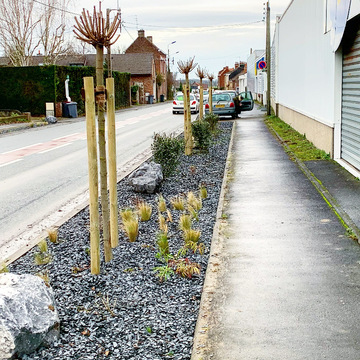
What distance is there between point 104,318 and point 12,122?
29440 millimetres

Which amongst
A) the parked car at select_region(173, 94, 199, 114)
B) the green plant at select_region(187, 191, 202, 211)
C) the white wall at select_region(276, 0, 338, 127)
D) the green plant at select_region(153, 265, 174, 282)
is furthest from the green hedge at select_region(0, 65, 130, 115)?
the green plant at select_region(153, 265, 174, 282)

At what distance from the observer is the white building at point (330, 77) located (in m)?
12.4

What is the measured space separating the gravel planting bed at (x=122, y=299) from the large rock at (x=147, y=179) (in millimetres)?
1924

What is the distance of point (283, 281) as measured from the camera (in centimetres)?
580

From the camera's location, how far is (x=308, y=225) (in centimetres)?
803

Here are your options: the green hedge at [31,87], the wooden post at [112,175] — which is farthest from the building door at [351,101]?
the green hedge at [31,87]

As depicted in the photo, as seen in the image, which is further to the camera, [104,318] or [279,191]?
[279,191]

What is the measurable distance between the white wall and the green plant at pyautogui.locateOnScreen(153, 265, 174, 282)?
894 cm

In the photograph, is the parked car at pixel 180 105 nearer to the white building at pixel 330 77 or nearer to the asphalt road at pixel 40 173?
the asphalt road at pixel 40 173

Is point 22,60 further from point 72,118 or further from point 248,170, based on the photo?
point 248,170

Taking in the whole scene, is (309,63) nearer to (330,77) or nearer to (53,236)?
(330,77)

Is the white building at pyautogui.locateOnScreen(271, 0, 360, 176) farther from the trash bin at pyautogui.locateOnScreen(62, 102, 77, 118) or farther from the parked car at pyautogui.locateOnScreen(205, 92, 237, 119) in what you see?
the trash bin at pyautogui.locateOnScreen(62, 102, 77, 118)

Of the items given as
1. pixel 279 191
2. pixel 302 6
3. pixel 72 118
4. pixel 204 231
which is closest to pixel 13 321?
pixel 204 231

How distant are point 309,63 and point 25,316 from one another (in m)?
16.2
